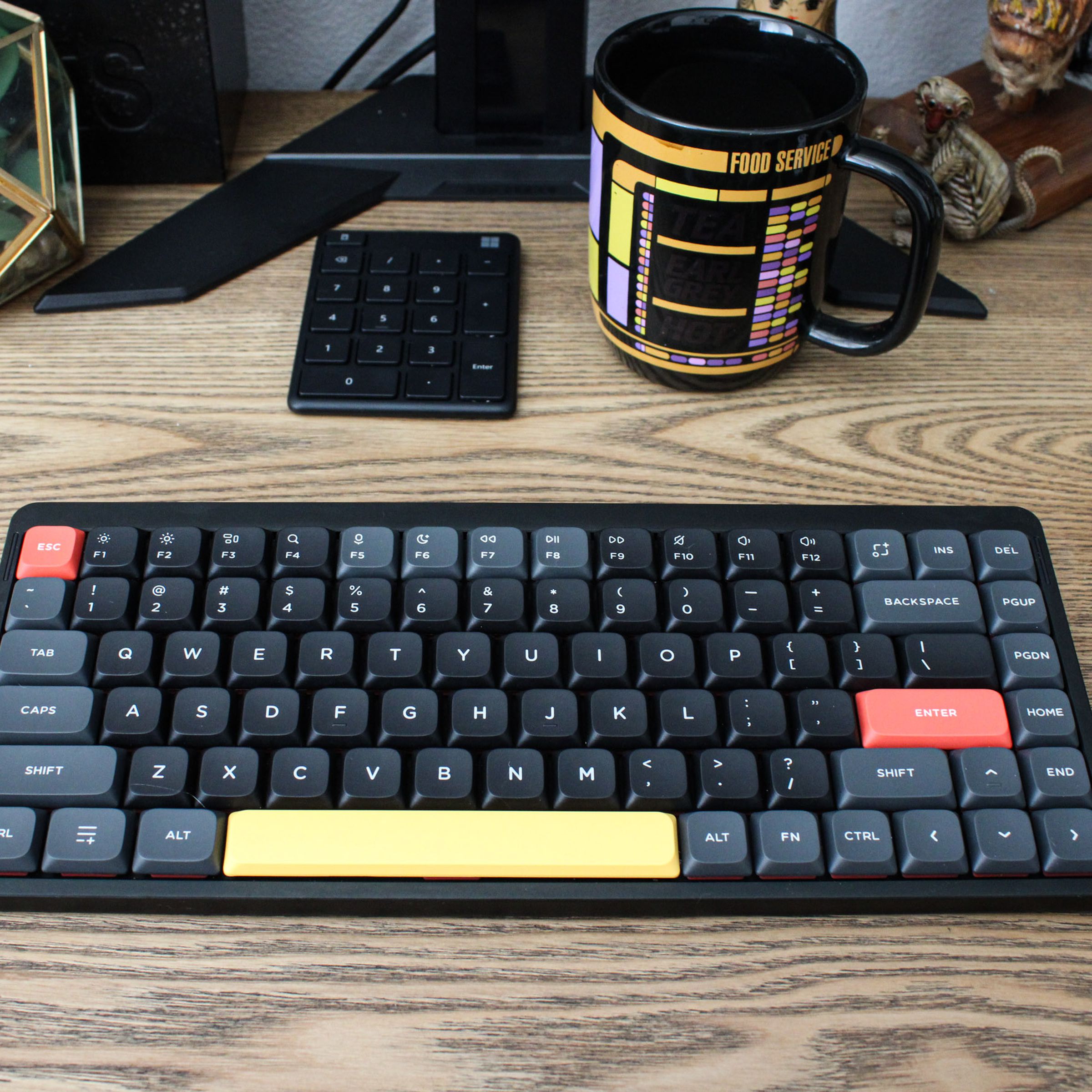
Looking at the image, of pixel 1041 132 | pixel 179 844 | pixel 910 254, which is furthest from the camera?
pixel 1041 132

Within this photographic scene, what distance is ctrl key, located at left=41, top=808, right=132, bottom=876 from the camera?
1.13 ft

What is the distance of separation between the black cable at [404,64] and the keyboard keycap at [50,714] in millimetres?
439

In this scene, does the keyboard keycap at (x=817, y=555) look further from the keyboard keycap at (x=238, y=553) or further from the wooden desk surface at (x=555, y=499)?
the keyboard keycap at (x=238, y=553)

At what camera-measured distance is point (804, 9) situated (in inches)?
21.3

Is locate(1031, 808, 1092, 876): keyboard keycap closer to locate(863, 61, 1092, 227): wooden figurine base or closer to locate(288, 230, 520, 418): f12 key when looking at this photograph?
locate(288, 230, 520, 418): f12 key

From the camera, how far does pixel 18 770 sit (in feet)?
1.18

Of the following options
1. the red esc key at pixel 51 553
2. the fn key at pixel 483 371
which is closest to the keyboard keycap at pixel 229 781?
the red esc key at pixel 51 553

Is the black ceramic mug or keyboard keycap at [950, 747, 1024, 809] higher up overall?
the black ceramic mug

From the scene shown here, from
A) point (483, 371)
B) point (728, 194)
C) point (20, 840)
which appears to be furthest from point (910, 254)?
point (20, 840)

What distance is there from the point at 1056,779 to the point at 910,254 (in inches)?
8.9

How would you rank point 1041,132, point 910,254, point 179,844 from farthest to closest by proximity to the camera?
1. point 1041,132
2. point 910,254
3. point 179,844

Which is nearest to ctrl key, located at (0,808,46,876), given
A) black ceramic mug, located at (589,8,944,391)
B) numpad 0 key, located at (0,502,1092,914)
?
numpad 0 key, located at (0,502,1092,914)

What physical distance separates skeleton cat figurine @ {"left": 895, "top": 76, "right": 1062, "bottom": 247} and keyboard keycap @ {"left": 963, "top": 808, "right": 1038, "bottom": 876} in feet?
1.09

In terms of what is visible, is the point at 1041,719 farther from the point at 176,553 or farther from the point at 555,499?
the point at 176,553
